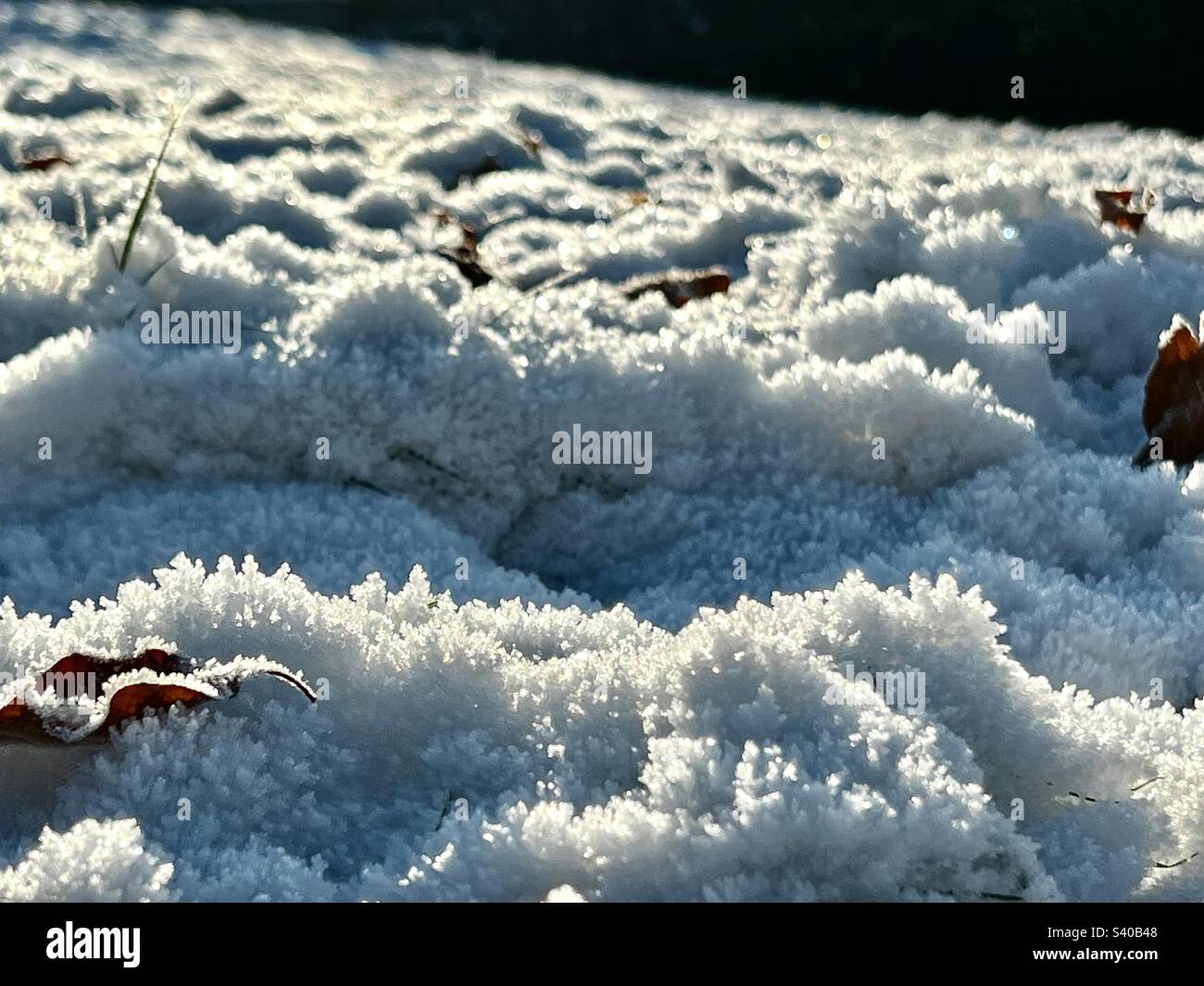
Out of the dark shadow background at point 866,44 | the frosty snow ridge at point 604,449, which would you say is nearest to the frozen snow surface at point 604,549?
the frosty snow ridge at point 604,449

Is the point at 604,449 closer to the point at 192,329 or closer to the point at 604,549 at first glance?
the point at 604,549

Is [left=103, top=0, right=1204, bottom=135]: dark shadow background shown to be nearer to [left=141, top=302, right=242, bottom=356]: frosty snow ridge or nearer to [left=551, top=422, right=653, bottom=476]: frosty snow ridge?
[left=551, top=422, right=653, bottom=476]: frosty snow ridge

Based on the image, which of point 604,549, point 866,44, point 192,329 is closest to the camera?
point 604,549

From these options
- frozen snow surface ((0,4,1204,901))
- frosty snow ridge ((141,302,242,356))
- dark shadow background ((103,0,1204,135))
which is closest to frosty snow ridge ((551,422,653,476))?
frozen snow surface ((0,4,1204,901))

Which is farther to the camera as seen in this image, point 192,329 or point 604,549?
point 192,329

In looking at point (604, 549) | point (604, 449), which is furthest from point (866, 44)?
point (604, 549)
